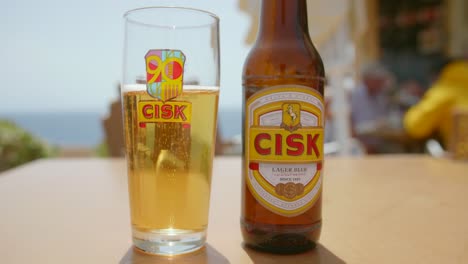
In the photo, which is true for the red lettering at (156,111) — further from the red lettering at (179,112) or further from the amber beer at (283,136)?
the amber beer at (283,136)

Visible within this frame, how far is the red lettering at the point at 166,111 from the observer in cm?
70

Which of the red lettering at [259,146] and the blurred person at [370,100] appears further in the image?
the blurred person at [370,100]

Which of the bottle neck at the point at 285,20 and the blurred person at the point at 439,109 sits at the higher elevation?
the bottle neck at the point at 285,20

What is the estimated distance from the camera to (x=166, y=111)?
0.70 metres

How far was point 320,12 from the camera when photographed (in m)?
2.34

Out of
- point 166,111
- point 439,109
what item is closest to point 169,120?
point 166,111

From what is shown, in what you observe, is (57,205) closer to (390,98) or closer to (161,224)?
(161,224)

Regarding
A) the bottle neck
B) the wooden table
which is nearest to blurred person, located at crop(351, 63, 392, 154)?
the wooden table

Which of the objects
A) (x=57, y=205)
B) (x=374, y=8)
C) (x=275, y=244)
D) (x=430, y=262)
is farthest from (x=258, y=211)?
(x=374, y=8)

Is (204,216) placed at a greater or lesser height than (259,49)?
lesser

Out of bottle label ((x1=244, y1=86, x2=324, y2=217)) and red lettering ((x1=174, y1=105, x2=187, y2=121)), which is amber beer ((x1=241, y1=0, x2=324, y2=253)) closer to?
bottle label ((x1=244, y1=86, x2=324, y2=217))

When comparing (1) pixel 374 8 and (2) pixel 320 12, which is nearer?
(2) pixel 320 12

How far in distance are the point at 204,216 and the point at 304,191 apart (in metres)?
0.17

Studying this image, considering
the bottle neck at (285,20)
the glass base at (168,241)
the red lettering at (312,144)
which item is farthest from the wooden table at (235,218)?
the bottle neck at (285,20)
